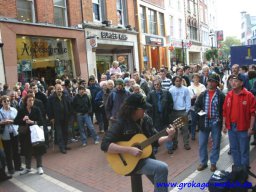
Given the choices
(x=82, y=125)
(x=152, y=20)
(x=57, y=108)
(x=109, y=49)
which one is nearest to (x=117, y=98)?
(x=82, y=125)

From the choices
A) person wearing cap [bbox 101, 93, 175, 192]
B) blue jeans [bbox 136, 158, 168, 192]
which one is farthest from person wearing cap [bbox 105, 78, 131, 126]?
blue jeans [bbox 136, 158, 168, 192]

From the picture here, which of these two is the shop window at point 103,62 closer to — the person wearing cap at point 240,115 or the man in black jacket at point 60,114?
the man in black jacket at point 60,114

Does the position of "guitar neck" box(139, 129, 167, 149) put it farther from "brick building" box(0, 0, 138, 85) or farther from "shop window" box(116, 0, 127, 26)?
"shop window" box(116, 0, 127, 26)

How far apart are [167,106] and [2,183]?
403 cm

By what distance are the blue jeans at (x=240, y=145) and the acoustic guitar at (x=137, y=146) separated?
2.29m

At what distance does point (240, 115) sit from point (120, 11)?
54.8ft

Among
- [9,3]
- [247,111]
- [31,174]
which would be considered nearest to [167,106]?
[247,111]

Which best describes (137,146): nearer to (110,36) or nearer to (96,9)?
(110,36)

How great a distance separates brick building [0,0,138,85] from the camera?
42.1 feet

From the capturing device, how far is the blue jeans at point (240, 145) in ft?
18.7

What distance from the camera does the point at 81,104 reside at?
9.14 m

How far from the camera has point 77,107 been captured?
9195 millimetres

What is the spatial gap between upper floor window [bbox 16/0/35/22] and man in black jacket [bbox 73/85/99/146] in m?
6.16

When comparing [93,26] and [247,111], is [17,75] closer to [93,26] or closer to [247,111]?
[93,26]
